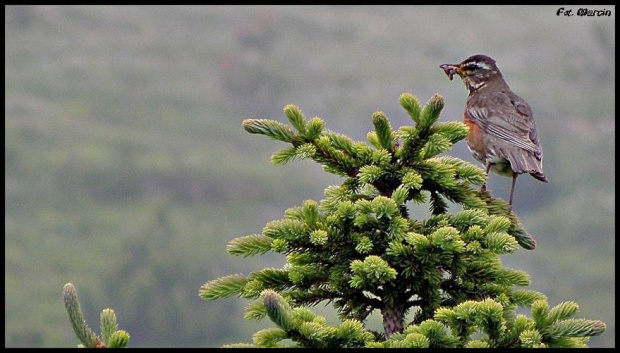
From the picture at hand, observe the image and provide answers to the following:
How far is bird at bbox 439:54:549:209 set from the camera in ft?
38.9

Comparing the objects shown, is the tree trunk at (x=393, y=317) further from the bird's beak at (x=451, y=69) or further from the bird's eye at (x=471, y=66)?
the bird's eye at (x=471, y=66)

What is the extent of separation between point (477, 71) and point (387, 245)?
7233 millimetres

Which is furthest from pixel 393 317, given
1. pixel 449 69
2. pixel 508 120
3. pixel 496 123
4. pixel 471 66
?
pixel 471 66

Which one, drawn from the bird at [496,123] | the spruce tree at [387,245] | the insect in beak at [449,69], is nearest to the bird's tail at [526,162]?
the bird at [496,123]

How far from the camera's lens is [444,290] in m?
6.41

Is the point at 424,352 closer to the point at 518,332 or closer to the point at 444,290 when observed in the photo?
the point at 518,332

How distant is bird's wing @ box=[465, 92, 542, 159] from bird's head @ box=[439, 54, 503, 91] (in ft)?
0.82

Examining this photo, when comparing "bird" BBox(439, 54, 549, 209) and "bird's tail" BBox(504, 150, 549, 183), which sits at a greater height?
"bird" BBox(439, 54, 549, 209)

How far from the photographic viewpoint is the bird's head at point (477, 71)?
1285cm

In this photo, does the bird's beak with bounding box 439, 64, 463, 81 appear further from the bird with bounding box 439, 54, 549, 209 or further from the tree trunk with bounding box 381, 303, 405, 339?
the tree trunk with bounding box 381, 303, 405, 339

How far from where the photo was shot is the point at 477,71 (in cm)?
1302

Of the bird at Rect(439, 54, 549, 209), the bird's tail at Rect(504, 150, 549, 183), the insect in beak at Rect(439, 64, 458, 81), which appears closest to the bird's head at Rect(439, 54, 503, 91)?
the bird at Rect(439, 54, 549, 209)

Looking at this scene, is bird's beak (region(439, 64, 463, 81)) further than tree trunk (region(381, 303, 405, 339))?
Yes

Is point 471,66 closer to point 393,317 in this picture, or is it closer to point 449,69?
point 449,69
